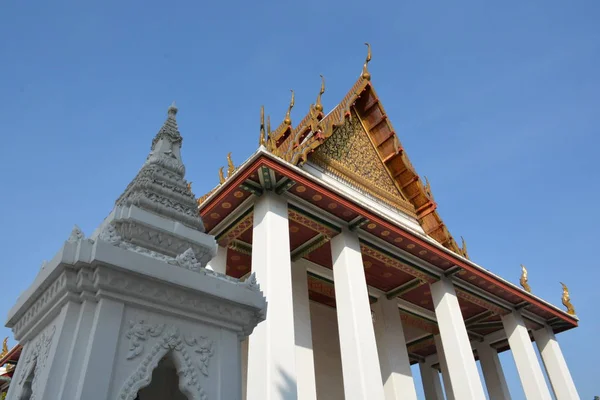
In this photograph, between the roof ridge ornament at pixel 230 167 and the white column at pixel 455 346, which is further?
the white column at pixel 455 346

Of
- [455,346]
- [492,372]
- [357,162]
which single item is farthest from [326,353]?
[492,372]

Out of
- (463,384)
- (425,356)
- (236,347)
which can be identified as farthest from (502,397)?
(236,347)

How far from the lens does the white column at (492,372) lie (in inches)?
434

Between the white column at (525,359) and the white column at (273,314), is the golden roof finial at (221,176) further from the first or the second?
the white column at (525,359)

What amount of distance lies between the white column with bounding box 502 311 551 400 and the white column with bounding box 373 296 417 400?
236 cm

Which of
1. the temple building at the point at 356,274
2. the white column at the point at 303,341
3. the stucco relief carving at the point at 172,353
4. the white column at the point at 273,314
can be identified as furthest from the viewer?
the white column at the point at 303,341

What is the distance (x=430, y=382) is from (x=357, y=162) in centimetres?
731

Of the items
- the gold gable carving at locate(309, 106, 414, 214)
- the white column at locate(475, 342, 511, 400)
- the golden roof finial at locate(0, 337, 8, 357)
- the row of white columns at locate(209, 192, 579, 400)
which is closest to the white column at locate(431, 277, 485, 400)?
the row of white columns at locate(209, 192, 579, 400)

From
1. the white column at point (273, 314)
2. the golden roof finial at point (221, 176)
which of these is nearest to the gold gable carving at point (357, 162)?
the golden roof finial at point (221, 176)

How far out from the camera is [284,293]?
17.8 feet

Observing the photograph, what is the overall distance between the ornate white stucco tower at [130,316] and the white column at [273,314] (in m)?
2.98

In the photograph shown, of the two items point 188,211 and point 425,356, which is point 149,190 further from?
point 425,356

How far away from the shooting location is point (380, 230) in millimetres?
7332

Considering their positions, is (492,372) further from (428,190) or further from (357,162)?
(357,162)
